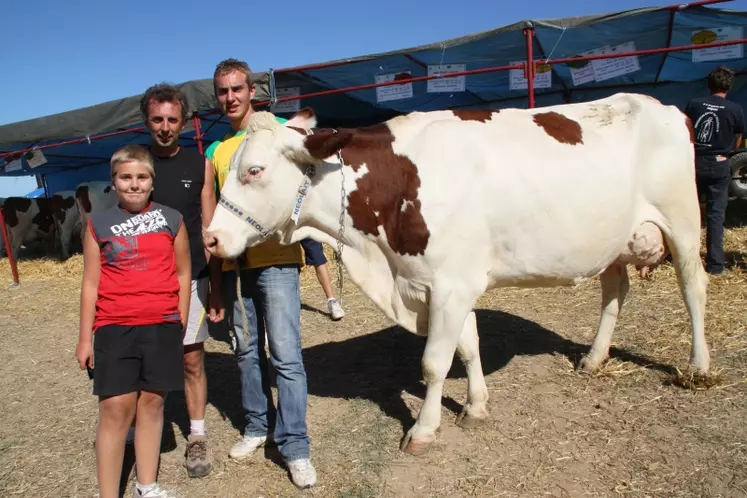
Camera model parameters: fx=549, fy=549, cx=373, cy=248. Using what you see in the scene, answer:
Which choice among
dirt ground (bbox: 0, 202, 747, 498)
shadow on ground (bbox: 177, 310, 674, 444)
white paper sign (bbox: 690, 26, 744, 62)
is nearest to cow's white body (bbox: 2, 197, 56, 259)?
dirt ground (bbox: 0, 202, 747, 498)

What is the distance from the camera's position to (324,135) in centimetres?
276

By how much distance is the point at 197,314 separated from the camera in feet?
10.1

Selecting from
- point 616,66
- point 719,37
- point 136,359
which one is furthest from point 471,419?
point 719,37

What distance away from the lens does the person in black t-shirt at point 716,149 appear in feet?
20.5

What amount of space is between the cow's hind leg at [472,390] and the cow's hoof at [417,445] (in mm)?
342

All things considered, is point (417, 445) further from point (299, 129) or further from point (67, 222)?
point (67, 222)

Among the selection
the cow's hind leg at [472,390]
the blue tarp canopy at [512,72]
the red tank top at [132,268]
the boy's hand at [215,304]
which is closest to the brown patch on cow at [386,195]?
the cow's hind leg at [472,390]

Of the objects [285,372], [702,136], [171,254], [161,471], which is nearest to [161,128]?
[171,254]

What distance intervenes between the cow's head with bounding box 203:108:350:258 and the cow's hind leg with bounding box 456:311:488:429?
1.39 m

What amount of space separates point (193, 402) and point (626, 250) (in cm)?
294

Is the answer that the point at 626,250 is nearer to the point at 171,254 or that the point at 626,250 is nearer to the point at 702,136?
the point at 171,254

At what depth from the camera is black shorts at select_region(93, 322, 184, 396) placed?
2494mm

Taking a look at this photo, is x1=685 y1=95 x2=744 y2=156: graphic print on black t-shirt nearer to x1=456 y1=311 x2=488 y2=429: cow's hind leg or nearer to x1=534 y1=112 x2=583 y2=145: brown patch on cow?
x1=534 y1=112 x2=583 y2=145: brown patch on cow

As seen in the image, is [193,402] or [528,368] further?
[528,368]
